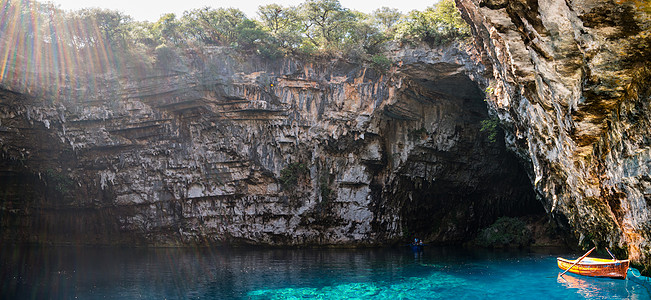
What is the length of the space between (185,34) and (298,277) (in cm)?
1797

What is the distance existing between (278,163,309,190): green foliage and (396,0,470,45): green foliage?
10183 mm

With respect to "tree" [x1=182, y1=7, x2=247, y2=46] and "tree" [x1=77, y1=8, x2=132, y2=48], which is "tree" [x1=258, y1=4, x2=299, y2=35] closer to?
"tree" [x1=182, y1=7, x2=247, y2=46]

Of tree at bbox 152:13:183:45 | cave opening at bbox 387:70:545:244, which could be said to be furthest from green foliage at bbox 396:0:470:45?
tree at bbox 152:13:183:45

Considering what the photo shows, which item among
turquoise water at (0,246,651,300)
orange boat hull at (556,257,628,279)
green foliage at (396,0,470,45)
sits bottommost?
turquoise water at (0,246,651,300)

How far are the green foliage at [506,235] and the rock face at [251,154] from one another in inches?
107

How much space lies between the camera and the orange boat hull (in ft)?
50.7

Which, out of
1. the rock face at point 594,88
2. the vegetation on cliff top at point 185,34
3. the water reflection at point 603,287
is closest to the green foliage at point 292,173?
the vegetation on cliff top at point 185,34

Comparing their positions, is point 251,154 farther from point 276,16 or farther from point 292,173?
point 276,16

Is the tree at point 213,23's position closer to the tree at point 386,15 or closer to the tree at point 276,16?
the tree at point 276,16

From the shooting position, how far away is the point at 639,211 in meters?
8.70

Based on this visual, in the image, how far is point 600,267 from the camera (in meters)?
16.4

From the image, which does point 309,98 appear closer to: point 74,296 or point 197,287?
point 197,287

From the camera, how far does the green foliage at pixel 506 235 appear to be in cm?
2914

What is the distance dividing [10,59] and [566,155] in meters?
27.1
